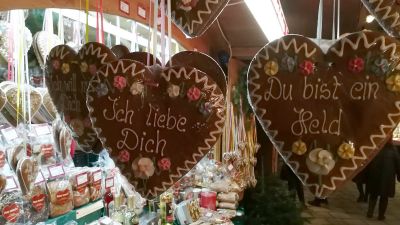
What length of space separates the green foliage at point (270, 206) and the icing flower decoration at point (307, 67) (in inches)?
134

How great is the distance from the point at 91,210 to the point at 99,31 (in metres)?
1.05

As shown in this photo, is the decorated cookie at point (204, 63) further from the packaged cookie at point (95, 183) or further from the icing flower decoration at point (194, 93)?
the packaged cookie at point (95, 183)

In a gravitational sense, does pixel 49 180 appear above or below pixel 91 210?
above

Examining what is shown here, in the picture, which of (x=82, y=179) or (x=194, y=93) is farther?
(x=82, y=179)

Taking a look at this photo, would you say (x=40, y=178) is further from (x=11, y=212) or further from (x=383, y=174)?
(x=383, y=174)

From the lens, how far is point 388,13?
601 mm

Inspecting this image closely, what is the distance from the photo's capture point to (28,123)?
48.8 inches

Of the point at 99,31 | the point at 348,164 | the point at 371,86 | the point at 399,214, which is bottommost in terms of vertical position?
the point at 399,214

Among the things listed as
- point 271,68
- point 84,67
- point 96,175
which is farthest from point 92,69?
point 96,175

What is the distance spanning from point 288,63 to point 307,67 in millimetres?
30

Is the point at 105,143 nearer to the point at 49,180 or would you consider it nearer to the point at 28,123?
the point at 28,123

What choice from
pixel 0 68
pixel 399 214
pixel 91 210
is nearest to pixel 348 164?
pixel 0 68

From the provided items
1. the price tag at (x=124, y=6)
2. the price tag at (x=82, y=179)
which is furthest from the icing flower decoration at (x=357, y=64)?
the price tag at (x=82, y=179)

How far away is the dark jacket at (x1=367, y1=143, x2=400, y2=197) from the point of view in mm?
5438
